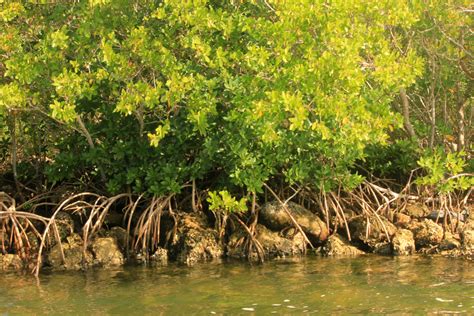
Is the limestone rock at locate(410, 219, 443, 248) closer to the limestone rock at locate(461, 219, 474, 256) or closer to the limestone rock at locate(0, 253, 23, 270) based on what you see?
the limestone rock at locate(461, 219, 474, 256)

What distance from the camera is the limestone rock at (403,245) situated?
1160 centimetres

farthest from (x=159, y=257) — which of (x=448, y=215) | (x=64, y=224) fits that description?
(x=448, y=215)

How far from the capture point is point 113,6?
10.8 metres

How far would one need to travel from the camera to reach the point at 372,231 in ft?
39.3

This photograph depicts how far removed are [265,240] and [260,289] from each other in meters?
2.08

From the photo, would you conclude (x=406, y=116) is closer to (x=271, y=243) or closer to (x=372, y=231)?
(x=372, y=231)

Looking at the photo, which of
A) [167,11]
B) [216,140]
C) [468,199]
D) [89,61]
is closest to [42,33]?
[89,61]

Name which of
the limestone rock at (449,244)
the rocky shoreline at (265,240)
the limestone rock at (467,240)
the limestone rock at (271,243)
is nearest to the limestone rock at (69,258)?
the rocky shoreline at (265,240)

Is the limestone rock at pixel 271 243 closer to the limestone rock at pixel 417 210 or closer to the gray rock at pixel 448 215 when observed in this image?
the limestone rock at pixel 417 210

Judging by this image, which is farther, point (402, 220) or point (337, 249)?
point (402, 220)

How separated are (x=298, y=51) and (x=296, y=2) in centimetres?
72

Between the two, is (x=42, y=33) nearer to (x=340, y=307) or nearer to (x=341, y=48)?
(x=341, y=48)

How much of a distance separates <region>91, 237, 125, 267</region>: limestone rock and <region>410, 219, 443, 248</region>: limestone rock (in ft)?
12.4

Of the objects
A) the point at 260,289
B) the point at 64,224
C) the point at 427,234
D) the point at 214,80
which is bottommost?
the point at 260,289
